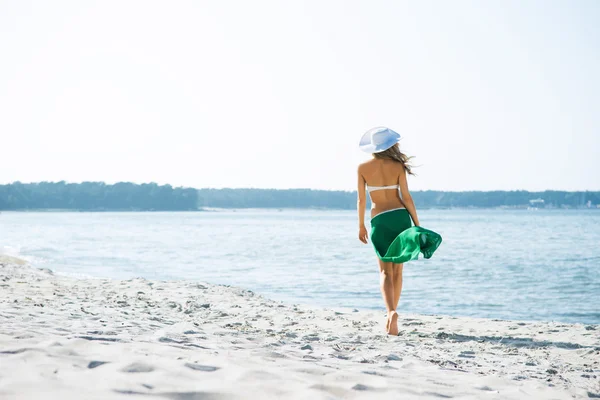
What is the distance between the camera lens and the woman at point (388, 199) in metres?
5.66

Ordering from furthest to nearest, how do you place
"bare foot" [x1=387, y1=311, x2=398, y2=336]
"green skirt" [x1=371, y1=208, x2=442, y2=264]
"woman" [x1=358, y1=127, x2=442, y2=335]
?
"bare foot" [x1=387, y1=311, x2=398, y2=336]
"woman" [x1=358, y1=127, x2=442, y2=335]
"green skirt" [x1=371, y1=208, x2=442, y2=264]

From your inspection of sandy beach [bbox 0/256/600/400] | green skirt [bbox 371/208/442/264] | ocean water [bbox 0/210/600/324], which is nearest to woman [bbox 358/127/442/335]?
green skirt [bbox 371/208/442/264]

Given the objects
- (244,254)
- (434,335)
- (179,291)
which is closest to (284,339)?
(434,335)

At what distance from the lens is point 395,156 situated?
5.70m

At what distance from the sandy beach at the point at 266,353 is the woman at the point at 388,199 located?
63 cm

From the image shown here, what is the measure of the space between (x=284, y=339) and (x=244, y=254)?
18793mm

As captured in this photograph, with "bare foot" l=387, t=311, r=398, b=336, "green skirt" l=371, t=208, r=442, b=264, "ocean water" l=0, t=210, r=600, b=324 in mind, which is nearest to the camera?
"green skirt" l=371, t=208, r=442, b=264

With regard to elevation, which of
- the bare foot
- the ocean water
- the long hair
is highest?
the long hair

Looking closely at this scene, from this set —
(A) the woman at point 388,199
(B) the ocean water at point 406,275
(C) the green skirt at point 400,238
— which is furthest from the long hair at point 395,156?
(B) the ocean water at point 406,275

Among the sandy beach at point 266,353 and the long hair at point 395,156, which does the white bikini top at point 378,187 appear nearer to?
the long hair at point 395,156

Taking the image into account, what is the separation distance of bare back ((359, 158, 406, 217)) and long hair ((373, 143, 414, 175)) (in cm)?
3

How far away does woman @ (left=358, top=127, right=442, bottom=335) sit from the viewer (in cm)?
566

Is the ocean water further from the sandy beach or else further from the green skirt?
the green skirt

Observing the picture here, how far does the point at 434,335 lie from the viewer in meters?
5.98
